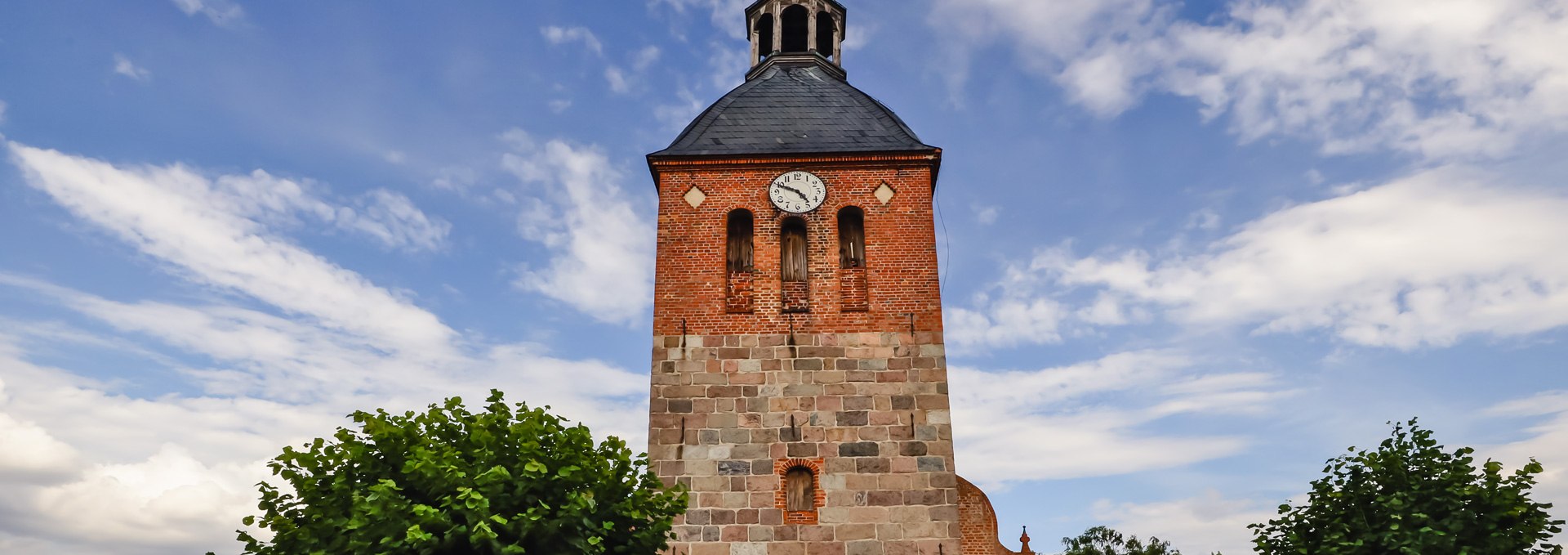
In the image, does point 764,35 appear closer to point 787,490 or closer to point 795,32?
point 795,32

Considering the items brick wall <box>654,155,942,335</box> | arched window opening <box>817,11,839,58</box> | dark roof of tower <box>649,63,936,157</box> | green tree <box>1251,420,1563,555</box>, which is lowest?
green tree <box>1251,420,1563,555</box>

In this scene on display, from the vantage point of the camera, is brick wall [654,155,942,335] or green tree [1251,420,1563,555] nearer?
green tree [1251,420,1563,555]

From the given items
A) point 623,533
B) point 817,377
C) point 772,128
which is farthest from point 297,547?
point 772,128

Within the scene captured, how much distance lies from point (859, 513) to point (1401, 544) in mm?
7397

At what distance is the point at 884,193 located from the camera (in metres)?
19.5

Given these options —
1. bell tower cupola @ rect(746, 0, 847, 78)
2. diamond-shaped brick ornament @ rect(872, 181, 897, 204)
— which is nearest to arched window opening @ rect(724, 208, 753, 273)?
diamond-shaped brick ornament @ rect(872, 181, 897, 204)

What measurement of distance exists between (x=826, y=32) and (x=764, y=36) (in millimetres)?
1472

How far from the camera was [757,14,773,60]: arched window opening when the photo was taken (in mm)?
24891

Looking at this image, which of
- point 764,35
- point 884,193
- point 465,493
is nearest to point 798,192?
point 884,193

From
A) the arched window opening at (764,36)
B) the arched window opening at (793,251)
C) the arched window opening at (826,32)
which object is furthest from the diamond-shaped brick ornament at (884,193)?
the arched window opening at (764,36)

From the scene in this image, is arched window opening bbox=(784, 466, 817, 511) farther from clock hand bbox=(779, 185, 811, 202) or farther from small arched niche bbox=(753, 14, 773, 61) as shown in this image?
small arched niche bbox=(753, 14, 773, 61)

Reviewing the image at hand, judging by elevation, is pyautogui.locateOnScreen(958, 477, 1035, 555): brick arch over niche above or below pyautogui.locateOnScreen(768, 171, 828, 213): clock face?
below

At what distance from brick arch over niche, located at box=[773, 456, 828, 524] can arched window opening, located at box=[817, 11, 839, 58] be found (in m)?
11.1

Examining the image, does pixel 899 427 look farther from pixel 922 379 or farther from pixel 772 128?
pixel 772 128
